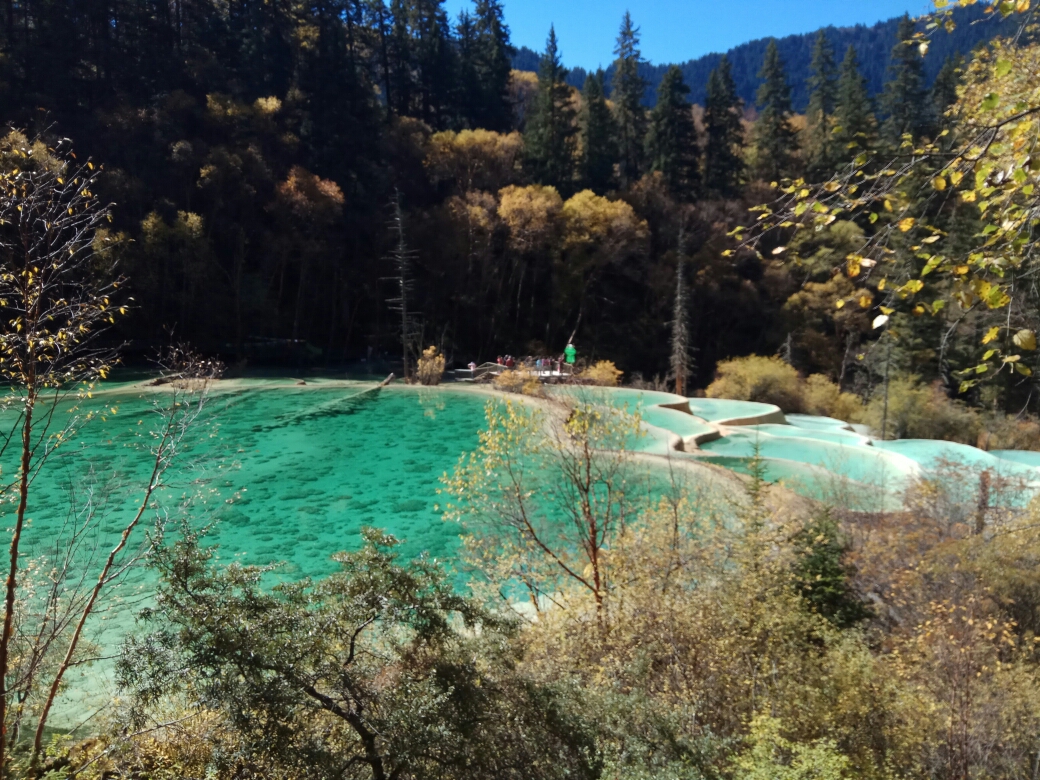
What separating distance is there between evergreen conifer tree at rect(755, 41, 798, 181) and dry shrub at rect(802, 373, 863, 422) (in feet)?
52.0

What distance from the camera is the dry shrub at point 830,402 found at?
20688 millimetres

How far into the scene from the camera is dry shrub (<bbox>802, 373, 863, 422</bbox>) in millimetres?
20688

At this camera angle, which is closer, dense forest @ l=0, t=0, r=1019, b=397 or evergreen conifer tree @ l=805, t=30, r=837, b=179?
dense forest @ l=0, t=0, r=1019, b=397

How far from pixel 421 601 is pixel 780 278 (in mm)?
28176

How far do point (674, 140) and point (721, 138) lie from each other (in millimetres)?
3207

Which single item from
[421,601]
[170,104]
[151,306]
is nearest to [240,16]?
[170,104]

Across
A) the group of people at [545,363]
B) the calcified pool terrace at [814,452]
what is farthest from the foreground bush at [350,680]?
the group of people at [545,363]

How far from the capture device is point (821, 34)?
37.3 m

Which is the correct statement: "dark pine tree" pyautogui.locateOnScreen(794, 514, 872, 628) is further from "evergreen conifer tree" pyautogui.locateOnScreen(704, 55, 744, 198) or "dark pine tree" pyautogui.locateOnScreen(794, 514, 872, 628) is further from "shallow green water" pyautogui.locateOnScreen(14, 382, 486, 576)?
"evergreen conifer tree" pyautogui.locateOnScreen(704, 55, 744, 198)

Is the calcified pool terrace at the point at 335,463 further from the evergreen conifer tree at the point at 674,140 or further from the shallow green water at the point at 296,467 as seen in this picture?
the evergreen conifer tree at the point at 674,140

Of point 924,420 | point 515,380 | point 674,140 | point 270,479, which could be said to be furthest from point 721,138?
point 270,479

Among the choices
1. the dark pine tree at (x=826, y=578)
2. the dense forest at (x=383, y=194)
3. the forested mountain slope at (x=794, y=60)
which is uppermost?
the forested mountain slope at (x=794, y=60)

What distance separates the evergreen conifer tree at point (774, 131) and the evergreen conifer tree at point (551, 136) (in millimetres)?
10474

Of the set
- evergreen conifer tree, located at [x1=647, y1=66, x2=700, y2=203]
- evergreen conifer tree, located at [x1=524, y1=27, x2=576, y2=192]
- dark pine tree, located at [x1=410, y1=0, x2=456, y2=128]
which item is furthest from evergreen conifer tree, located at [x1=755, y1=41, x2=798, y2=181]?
dark pine tree, located at [x1=410, y1=0, x2=456, y2=128]
